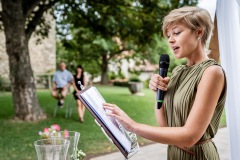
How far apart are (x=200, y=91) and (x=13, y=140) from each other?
5.21 m

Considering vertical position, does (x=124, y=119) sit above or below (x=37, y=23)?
below

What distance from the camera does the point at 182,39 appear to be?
47.7 inches

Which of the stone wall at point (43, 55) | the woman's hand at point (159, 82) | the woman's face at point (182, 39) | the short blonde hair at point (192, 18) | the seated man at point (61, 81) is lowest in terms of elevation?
the seated man at point (61, 81)

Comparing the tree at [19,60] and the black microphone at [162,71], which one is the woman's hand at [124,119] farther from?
the tree at [19,60]

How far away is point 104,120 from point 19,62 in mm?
6326

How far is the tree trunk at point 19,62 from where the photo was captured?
22.7 ft

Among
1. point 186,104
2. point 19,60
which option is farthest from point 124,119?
point 19,60

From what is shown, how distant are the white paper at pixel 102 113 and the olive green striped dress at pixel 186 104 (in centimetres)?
24

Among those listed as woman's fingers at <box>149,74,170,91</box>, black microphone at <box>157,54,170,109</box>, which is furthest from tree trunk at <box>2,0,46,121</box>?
woman's fingers at <box>149,74,170,91</box>

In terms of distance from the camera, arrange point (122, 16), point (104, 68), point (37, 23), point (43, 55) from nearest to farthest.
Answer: point (37, 23) < point (122, 16) < point (43, 55) < point (104, 68)

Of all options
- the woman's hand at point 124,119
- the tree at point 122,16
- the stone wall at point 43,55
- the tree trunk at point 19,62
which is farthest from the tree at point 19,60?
the stone wall at point 43,55

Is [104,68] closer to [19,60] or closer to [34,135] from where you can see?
[19,60]

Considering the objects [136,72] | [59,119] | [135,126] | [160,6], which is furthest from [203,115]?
[136,72]

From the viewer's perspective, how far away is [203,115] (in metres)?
1.08
